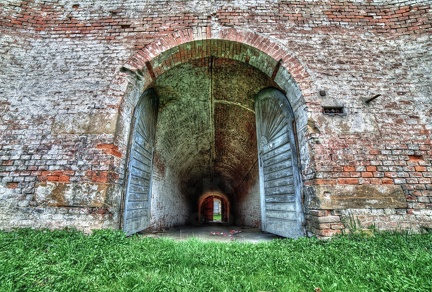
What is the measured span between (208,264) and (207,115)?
181 inches

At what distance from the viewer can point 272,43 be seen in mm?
4059

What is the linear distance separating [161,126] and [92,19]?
272 centimetres

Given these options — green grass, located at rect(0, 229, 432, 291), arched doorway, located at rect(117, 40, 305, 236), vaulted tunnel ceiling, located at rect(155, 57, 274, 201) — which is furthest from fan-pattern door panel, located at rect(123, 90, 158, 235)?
green grass, located at rect(0, 229, 432, 291)

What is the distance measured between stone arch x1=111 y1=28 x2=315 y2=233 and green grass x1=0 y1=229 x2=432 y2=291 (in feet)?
4.42

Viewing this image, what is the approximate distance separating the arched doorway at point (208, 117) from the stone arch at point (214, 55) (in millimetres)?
23

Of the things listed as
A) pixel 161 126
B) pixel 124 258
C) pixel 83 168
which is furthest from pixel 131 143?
pixel 124 258

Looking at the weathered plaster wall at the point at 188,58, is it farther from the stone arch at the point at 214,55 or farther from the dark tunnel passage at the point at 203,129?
the dark tunnel passage at the point at 203,129

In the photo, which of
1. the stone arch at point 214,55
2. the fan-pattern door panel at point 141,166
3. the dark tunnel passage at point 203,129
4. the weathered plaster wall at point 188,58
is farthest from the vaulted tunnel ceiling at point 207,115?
the weathered plaster wall at point 188,58

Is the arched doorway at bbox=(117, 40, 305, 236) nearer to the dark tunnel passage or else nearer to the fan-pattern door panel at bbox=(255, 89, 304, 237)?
the dark tunnel passage

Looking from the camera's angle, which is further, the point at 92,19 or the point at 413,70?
the point at 92,19

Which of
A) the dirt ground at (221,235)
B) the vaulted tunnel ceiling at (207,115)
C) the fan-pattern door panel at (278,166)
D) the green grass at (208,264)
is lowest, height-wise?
the dirt ground at (221,235)

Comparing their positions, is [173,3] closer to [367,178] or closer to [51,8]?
[51,8]

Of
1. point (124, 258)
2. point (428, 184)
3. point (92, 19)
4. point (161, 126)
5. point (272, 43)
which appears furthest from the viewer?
point (161, 126)

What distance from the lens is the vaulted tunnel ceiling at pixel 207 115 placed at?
4.81 m
